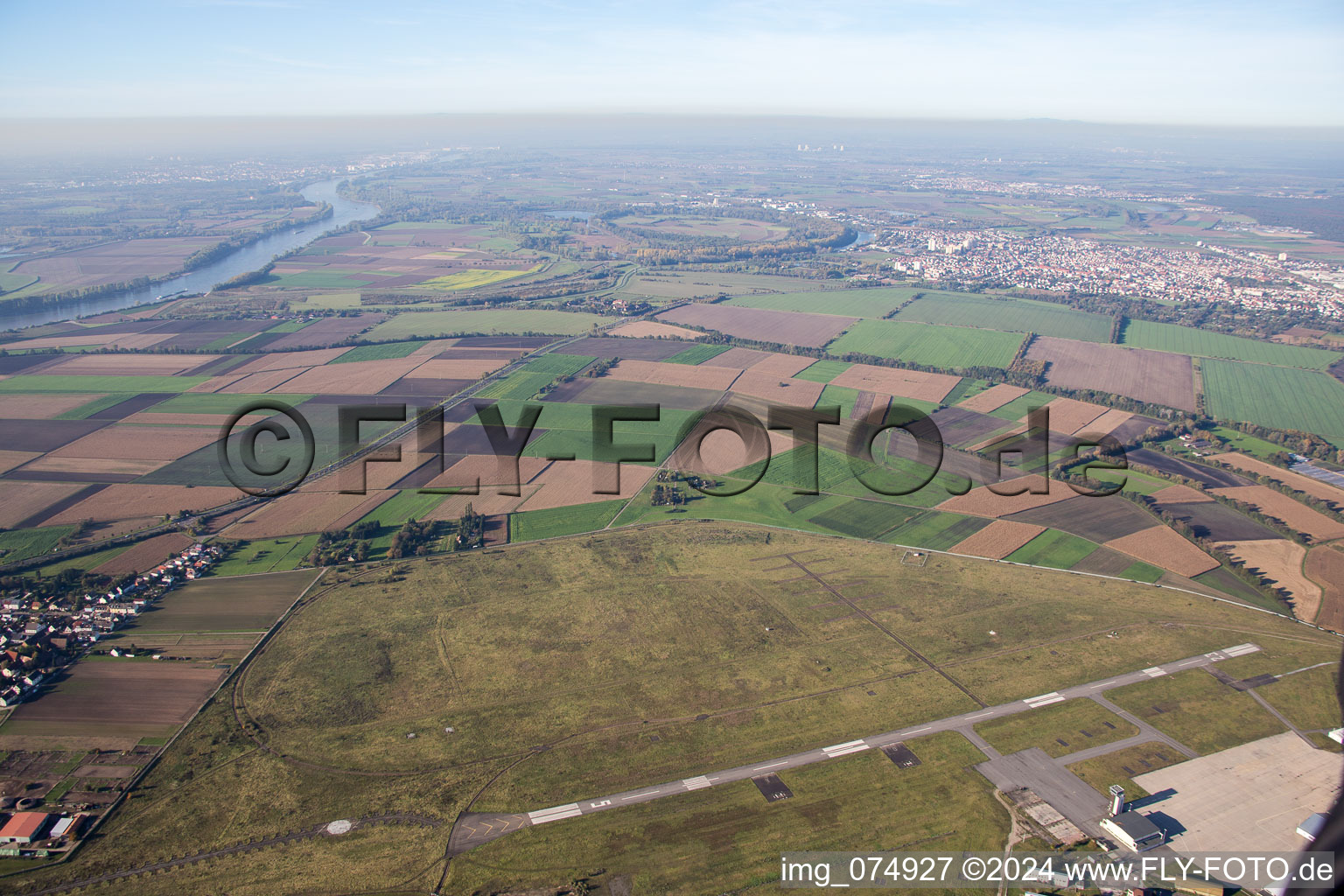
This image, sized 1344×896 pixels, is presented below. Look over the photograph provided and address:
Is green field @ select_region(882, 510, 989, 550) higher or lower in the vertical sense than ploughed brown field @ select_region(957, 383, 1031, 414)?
lower

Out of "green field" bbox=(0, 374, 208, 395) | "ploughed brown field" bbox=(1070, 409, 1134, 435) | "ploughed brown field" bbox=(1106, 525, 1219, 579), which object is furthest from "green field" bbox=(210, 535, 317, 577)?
"ploughed brown field" bbox=(1070, 409, 1134, 435)

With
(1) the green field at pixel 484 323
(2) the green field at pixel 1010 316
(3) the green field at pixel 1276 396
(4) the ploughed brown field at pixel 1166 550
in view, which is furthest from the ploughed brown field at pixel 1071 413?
(1) the green field at pixel 484 323

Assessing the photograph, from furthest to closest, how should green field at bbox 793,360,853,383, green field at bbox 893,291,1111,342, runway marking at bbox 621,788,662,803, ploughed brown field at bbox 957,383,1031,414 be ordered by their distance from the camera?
green field at bbox 893,291,1111,342
green field at bbox 793,360,853,383
ploughed brown field at bbox 957,383,1031,414
runway marking at bbox 621,788,662,803

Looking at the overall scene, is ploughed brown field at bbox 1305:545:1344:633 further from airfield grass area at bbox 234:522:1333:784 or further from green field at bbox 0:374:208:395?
green field at bbox 0:374:208:395

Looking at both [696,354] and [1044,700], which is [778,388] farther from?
[1044,700]

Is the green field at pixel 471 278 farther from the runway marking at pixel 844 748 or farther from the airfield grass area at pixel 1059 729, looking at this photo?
the airfield grass area at pixel 1059 729

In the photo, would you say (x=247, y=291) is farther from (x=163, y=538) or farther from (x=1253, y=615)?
(x=1253, y=615)
